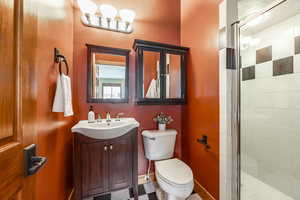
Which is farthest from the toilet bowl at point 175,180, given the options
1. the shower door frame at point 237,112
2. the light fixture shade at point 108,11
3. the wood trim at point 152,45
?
the light fixture shade at point 108,11

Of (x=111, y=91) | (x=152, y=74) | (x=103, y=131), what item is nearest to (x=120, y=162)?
(x=103, y=131)

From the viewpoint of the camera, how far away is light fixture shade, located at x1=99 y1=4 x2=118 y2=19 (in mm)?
1535

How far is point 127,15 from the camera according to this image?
1.61 metres

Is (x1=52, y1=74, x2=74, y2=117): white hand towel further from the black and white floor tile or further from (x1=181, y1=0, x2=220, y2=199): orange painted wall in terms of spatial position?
(x1=181, y1=0, x2=220, y2=199): orange painted wall

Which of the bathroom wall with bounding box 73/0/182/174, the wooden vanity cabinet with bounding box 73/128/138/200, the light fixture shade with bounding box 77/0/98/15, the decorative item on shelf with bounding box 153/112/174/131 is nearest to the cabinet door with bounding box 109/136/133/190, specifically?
the wooden vanity cabinet with bounding box 73/128/138/200

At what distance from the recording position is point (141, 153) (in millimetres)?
1707

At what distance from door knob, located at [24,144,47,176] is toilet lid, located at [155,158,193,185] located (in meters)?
1.00

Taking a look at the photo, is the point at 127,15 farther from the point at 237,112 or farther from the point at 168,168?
the point at 168,168

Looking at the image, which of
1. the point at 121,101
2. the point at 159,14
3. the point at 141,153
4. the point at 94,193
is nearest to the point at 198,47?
the point at 159,14

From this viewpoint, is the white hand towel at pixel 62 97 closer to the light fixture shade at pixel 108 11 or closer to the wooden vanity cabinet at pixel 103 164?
the wooden vanity cabinet at pixel 103 164

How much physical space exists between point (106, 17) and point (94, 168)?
1750mm

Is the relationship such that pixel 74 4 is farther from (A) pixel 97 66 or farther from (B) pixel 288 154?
(B) pixel 288 154

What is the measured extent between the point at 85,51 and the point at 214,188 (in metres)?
2.11

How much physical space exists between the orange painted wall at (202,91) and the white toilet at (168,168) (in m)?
0.25
